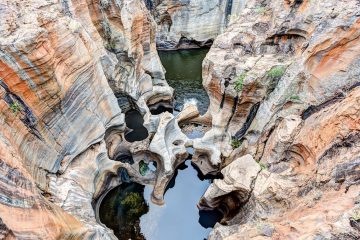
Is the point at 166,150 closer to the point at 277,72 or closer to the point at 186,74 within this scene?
the point at 277,72

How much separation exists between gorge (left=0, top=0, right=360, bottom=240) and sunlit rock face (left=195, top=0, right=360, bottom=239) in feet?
0.13

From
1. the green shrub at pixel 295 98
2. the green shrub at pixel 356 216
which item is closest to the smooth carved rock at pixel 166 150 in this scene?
the green shrub at pixel 295 98

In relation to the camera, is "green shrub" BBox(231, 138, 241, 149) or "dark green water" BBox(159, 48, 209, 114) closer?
"green shrub" BBox(231, 138, 241, 149)

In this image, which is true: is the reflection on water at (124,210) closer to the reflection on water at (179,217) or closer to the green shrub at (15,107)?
the reflection on water at (179,217)

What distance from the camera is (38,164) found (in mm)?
8383

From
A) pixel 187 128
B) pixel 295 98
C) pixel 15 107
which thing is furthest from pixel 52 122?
pixel 295 98

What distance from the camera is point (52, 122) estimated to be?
895 cm

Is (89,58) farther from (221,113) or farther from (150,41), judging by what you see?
(150,41)

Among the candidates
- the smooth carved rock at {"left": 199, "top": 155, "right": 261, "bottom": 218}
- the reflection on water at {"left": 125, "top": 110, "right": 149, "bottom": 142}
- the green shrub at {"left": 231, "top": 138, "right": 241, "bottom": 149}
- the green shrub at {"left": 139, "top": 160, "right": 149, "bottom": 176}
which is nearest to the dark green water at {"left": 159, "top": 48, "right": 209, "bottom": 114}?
the reflection on water at {"left": 125, "top": 110, "right": 149, "bottom": 142}

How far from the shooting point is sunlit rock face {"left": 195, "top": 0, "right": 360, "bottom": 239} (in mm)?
6348

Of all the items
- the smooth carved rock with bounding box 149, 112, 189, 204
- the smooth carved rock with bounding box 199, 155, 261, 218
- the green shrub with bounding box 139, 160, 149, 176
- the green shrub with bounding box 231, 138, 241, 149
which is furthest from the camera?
the green shrub with bounding box 139, 160, 149, 176

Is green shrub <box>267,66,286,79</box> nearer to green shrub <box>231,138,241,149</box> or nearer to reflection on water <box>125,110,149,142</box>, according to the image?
green shrub <box>231,138,241,149</box>

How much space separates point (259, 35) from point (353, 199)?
809 cm

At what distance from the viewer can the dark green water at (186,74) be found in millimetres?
17984
